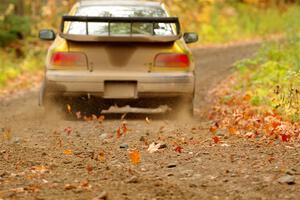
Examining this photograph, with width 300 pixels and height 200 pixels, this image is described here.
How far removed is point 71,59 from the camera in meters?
10.4

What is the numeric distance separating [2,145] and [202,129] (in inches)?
97.3

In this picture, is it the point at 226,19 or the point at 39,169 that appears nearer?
the point at 39,169

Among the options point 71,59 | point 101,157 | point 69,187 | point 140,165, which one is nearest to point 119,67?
point 71,59

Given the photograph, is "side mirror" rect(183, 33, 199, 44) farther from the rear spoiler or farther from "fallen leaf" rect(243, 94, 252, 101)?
"fallen leaf" rect(243, 94, 252, 101)

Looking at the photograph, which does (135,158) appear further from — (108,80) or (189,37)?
(189,37)

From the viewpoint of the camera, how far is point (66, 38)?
1023 cm

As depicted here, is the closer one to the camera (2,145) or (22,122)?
(2,145)

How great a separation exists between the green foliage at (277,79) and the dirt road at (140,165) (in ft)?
3.46

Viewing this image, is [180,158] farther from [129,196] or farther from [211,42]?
[211,42]

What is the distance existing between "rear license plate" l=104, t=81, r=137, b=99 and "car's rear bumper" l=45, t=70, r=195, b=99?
0.02 m

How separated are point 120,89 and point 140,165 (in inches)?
145

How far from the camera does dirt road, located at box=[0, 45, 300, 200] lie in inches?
226

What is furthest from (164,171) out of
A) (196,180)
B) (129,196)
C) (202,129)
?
(202,129)

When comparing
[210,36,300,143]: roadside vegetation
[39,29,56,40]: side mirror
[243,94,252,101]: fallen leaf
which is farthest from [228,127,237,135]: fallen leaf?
[39,29,56,40]: side mirror
